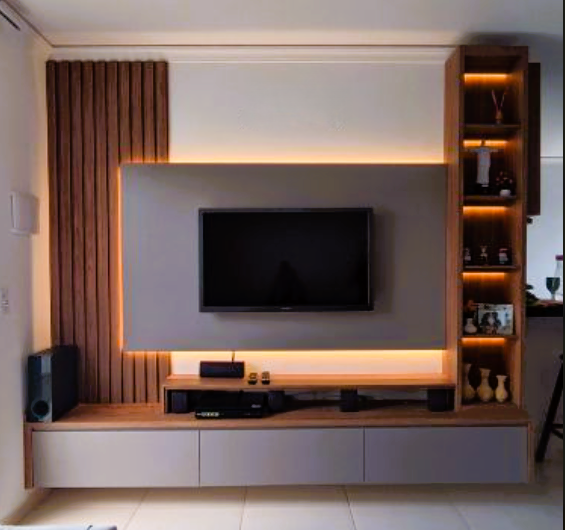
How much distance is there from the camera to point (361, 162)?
3.26 m

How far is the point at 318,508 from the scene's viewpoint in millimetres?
2930

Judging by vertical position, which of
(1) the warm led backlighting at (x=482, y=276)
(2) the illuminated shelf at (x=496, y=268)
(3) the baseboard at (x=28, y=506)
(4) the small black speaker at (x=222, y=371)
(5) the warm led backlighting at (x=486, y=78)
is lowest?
(3) the baseboard at (x=28, y=506)

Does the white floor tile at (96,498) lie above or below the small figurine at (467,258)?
below

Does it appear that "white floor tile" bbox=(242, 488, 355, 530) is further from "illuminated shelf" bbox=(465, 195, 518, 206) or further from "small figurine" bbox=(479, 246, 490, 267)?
"illuminated shelf" bbox=(465, 195, 518, 206)

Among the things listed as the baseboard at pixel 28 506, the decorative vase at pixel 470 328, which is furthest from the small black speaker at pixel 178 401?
the decorative vase at pixel 470 328

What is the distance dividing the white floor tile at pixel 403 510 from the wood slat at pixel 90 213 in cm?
173

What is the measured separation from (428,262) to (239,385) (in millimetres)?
1290

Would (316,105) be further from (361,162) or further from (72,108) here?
(72,108)

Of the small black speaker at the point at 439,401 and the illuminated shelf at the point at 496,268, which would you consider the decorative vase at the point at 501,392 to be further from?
the illuminated shelf at the point at 496,268

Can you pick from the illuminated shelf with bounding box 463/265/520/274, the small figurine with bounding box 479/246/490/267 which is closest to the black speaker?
the illuminated shelf with bounding box 463/265/520/274

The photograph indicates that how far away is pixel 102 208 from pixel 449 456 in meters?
2.38

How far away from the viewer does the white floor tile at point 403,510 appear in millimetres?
2752

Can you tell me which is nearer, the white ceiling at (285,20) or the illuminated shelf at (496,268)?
the white ceiling at (285,20)

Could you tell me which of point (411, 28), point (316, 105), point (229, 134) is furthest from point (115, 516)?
point (411, 28)
